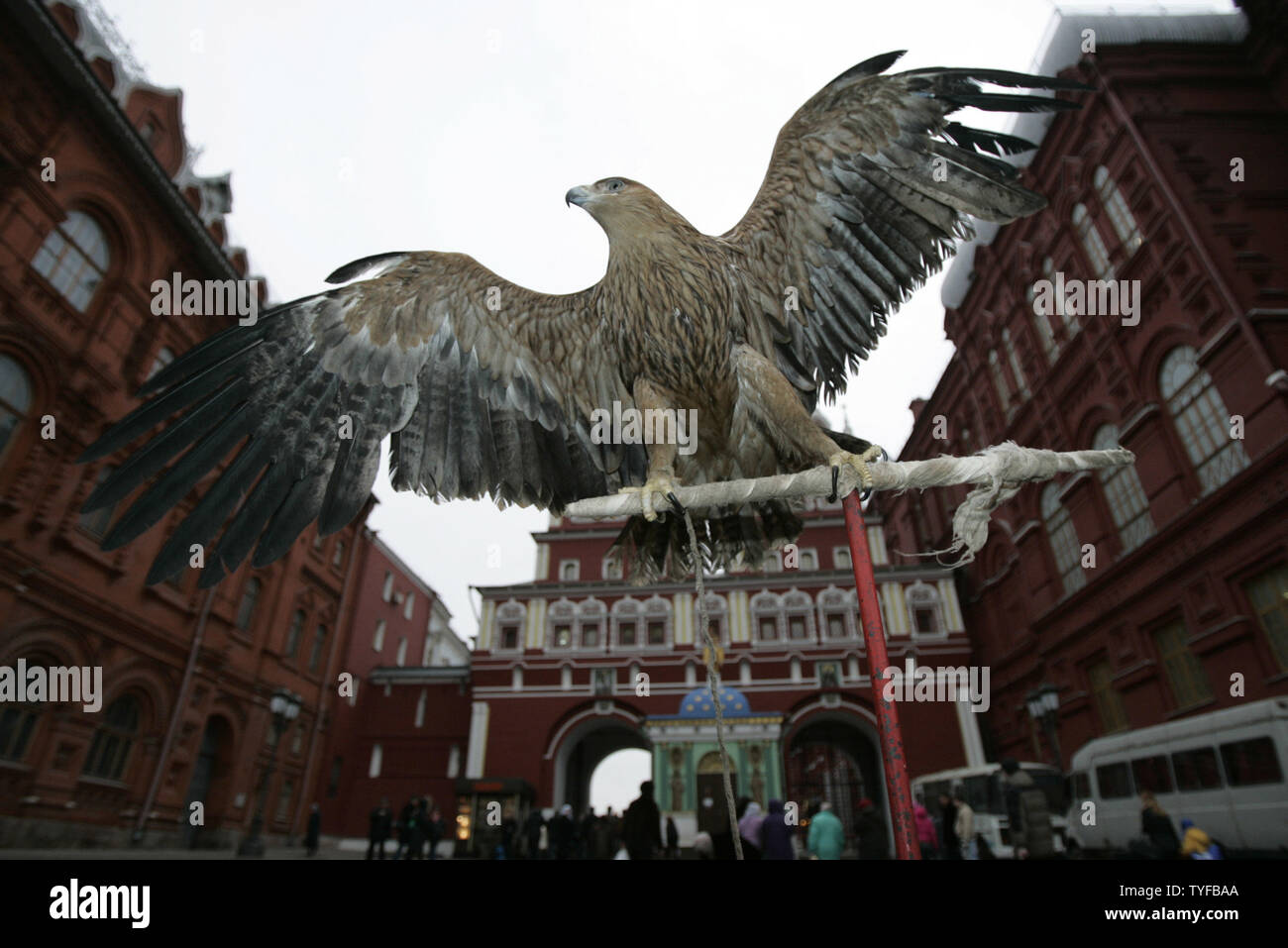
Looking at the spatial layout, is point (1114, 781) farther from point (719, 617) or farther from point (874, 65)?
point (874, 65)

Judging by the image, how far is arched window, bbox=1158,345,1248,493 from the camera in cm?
1355

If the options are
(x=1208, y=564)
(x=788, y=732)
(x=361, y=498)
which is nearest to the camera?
(x=361, y=498)

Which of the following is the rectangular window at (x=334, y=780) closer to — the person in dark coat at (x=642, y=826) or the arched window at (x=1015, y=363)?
the person in dark coat at (x=642, y=826)

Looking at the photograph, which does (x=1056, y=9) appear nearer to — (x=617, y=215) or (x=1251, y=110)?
(x=1251, y=110)

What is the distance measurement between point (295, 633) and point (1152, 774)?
2338 centimetres

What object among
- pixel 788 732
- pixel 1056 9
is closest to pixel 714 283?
pixel 1056 9

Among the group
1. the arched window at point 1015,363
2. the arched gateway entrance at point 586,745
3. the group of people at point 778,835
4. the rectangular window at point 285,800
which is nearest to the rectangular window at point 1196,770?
the group of people at point 778,835

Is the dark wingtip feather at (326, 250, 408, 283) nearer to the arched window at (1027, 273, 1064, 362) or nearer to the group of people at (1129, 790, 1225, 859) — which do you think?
the group of people at (1129, 790, 1225, 859)

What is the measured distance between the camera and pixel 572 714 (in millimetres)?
24391

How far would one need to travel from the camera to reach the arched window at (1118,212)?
1616cm

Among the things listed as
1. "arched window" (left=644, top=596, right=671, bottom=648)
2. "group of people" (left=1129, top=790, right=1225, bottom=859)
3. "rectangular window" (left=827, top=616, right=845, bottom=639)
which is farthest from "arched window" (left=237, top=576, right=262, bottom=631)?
"group of people" (left=1129, top=790, right=1225, bottom=859)

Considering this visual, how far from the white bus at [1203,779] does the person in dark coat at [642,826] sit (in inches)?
380

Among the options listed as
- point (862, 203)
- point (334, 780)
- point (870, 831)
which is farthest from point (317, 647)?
point (862, 203)
